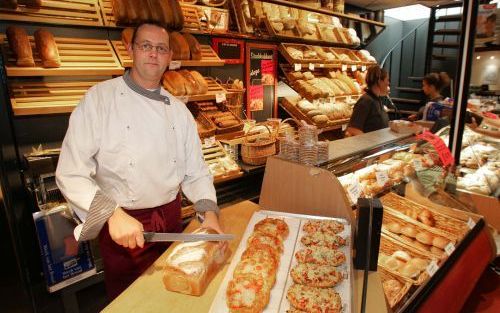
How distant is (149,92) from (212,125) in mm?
1690

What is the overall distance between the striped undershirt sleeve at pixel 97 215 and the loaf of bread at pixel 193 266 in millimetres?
346

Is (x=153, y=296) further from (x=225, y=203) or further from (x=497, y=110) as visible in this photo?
(x=497, y=110)

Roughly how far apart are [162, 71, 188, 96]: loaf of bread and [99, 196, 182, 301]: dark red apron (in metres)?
1.53

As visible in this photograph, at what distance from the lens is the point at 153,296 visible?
1184 millimetres

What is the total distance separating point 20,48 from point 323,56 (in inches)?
163

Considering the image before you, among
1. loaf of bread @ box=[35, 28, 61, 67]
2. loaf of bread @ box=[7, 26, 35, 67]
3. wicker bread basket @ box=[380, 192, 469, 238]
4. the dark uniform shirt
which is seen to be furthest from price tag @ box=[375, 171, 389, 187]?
loaf of bread @ box=[7, 26, 35, 67]

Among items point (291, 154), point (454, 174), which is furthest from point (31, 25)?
point (454, 174)

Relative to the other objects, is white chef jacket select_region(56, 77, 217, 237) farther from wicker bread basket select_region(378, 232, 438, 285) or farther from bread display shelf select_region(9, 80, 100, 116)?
wicker bread basket select_region(378, 232, 438, 285)

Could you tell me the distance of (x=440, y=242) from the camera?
6.73ft

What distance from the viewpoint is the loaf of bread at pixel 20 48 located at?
239cm

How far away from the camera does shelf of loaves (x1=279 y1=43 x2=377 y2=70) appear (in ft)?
15.7

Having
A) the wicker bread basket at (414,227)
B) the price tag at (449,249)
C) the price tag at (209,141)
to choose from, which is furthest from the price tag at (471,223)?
the price tag at (209,141)

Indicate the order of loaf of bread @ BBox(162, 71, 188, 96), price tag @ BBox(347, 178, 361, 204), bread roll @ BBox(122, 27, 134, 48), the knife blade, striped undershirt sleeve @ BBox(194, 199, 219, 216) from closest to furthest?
the knife blade → striped undershirt sleeve @ BBox(194, 199, 219, 216) → price tag @ BBox(347, 178, 361, 204) → bread roll @ BBox(122, 27, 134, 48) → loaf of bread @ BBox(162, 71, 188, 96)

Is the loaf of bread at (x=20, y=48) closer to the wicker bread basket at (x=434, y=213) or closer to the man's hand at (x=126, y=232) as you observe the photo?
the man's hand at (x=126, y=232)
